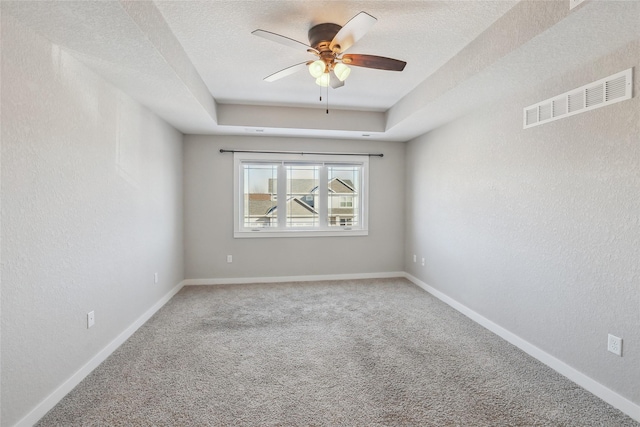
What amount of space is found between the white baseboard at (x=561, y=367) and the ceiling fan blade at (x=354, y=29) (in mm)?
2678

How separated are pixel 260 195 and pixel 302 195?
654mm

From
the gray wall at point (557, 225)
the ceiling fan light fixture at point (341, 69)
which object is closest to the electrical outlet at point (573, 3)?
the gray wall at point (557, 225)

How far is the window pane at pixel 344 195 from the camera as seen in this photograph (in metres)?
4.85

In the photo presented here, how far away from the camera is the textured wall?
5.21ft

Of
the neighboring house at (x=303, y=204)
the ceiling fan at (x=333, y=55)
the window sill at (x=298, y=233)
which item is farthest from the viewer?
the neighboring house at (x=303, y=204)

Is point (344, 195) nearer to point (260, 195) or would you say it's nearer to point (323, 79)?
point (260, 195)

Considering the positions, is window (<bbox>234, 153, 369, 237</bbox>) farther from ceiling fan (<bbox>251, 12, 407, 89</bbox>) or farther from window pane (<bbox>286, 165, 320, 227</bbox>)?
ceiling fan (<bbox>251, 12, 407, 89</bbox>)

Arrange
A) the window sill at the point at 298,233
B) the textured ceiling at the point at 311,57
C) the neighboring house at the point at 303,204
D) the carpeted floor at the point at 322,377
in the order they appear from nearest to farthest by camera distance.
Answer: the textured ceiling at the point at 311,57
the carpeted floor at the point at 322,377
the window sill at the point at 298,233
the neighboring house at the point at 303,204

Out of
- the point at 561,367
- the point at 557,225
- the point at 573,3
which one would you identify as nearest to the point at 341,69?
the point at 573,3

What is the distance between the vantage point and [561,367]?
2225mm

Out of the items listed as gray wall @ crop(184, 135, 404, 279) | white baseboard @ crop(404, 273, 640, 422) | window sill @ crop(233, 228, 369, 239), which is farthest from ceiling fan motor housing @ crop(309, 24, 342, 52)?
window sill @ crop(233, 228, 369, 239)

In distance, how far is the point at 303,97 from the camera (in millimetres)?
Result: 3680

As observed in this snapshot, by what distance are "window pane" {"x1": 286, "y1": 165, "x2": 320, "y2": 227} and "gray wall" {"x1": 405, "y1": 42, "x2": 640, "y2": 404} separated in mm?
2032

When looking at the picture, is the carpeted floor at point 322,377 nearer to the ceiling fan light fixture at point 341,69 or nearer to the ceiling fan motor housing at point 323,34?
the ceiling fan light fixture at point 341,69
